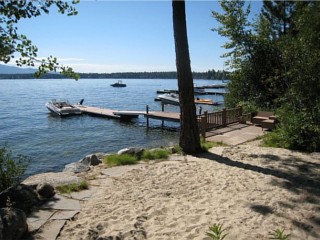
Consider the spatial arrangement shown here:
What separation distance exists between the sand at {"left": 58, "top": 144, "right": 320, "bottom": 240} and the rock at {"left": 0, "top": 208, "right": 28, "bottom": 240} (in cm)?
62

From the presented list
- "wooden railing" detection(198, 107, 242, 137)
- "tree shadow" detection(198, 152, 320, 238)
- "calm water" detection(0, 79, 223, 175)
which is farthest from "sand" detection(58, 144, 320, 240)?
"calm water" detection(0, 79, 223, 175)

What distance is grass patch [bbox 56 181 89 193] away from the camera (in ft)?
20.9

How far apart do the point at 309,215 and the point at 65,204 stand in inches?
163

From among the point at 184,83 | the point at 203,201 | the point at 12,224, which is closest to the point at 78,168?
the point at 184,83

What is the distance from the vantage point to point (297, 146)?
10.1 m

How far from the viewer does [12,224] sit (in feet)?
13.7

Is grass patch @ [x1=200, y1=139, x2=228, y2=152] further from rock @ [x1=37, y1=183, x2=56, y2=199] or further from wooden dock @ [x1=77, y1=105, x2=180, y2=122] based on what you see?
wooden dock @ [x1=77, y1=105, x2=180, y2=122]

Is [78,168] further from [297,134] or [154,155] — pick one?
[297,134]

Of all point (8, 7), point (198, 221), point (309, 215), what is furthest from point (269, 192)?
point (8, 7)

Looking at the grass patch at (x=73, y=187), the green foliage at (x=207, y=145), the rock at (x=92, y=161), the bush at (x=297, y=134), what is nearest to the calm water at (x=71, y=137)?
the rock at (x=92, y=161)

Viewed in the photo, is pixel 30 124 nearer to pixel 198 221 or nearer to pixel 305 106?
pixel 305 106

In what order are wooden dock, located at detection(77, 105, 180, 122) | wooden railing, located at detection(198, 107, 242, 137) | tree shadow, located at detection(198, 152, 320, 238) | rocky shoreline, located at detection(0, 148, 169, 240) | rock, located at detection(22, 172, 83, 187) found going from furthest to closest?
wooden dock, located at detection(77, 105, 180, 122) < wooden railing, located at detection(198, 107, 242, 137) < rock, located at detection(22, 172, 83, 187) < tree shadow, located at detection(198, 152, 320, 238) < rocky shoreline, located at detection(0, 148, 169, 240)

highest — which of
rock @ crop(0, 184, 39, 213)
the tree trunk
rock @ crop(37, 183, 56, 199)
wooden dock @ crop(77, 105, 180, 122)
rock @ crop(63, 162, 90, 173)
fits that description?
the tree trunk

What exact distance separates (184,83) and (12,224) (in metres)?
6.33
